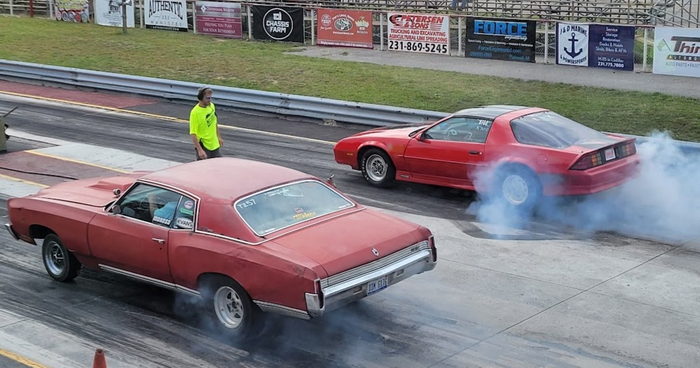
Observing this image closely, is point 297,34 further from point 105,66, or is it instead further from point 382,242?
point 382,242

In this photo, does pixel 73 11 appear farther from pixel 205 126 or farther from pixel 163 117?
pixel 205 126

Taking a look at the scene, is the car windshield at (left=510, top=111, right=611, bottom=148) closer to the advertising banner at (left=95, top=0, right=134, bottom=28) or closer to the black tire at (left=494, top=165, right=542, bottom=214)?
the black tire at (left=494, top=165, right=542, bottom=214)

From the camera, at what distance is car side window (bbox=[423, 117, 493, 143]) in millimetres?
12363

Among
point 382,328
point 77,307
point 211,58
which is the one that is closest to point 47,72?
point 211,58

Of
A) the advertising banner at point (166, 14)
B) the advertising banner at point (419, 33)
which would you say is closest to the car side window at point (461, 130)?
the advertising banner at point (419, 33)

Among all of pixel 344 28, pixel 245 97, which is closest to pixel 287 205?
pixel 245 97

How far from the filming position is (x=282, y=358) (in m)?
7.60

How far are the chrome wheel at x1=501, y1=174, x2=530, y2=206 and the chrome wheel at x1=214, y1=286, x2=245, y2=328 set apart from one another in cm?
516

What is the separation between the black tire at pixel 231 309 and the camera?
7762 mm

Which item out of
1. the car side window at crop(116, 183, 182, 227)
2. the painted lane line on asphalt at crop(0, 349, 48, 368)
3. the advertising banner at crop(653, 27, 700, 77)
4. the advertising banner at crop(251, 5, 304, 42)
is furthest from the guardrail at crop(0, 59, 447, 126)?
the painted lane line on asphalt at crop(0, 349, 48, 368)

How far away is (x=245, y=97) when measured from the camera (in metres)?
20.5

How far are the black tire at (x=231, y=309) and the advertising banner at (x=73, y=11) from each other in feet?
102

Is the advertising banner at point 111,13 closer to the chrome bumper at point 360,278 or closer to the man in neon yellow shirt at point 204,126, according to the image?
the man in neon yellow shirt at point 204,126

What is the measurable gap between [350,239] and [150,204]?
211 centimetres
